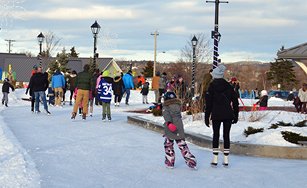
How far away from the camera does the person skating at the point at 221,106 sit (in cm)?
771

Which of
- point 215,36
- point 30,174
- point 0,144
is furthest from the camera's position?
point 215,36

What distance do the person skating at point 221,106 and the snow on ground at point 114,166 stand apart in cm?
59

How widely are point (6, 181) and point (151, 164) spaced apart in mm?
2790

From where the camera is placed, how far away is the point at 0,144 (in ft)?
29.4

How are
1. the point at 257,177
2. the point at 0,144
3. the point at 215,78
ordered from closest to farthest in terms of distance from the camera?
the point at 257,177 → the point at 215,78 → the point at 0,144

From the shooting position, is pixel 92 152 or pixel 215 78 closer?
pixel 215 78

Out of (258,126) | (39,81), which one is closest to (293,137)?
(258,126)

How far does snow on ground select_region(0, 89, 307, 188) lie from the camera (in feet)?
21.4

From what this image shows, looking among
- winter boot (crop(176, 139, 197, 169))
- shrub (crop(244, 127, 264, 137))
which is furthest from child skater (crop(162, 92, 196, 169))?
shrub (crop(244, 127, 264, 137))

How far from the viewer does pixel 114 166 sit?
7.76 m

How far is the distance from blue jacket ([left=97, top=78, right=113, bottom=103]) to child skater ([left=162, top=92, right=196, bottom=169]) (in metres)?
7.52

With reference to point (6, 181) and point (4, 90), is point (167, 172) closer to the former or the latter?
point (6, 181)

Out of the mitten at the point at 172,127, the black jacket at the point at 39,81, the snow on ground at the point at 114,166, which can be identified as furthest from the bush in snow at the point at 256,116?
the black jacket at the point at 39,81

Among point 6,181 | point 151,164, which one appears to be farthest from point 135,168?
point 6,181
